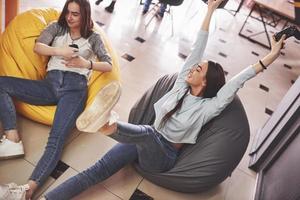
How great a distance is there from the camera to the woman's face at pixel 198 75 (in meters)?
1.65

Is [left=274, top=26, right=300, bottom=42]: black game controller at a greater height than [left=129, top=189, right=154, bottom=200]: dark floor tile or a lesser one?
greater

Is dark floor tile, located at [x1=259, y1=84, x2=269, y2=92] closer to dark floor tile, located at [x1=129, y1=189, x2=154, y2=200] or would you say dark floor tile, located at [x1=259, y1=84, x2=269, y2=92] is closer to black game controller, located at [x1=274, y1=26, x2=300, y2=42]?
black game controller, located at [x1=274, y1=26, x2=300, y2=42]

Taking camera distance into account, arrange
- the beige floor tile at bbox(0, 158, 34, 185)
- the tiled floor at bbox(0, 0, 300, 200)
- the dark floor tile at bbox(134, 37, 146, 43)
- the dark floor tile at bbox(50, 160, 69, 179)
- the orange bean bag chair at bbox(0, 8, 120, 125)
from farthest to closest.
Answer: the dark floor tile at bbox(134, 37, 146, 43) < the orange bean bag chair at bbox(0, 8, 120, 125) < the tiled floor at bbox(0, 0, 300, 200) < the dark floor tile at bbox(50, 160, 69, 179) < the beige floor tile at bbox(0, 158, 34, 185)

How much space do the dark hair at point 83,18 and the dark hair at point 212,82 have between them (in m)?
0.79

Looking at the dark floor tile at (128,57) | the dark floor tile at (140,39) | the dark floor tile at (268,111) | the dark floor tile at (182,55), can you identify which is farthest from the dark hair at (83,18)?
the dark floor tile at (268,111)

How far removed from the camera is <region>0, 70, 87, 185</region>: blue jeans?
1.73 metres

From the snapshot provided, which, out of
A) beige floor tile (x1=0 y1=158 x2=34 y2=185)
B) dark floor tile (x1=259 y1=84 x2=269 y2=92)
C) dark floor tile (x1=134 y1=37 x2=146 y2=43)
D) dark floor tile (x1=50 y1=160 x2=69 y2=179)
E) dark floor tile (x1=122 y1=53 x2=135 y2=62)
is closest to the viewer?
beige floor tile (x1=0 y1=158 x2=34 y2=185)

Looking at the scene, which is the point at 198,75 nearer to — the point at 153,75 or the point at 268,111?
the point at 153,75

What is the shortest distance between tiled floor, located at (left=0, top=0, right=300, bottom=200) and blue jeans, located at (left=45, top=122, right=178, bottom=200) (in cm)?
16

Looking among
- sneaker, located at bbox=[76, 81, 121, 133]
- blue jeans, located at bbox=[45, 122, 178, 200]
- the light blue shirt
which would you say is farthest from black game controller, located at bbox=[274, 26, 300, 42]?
sneaker, located at bbox=[76, 81, 121, 133]

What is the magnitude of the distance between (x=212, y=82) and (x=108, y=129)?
69 cm

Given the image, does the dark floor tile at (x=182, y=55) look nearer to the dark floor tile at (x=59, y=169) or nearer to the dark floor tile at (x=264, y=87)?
the dark floor tile at (x=264, y=87)

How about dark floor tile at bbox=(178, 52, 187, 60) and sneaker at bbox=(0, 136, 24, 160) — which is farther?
dark floor tile at bbox=(178, 52, 187, 60)

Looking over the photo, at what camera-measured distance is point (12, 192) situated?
4.71 feet
